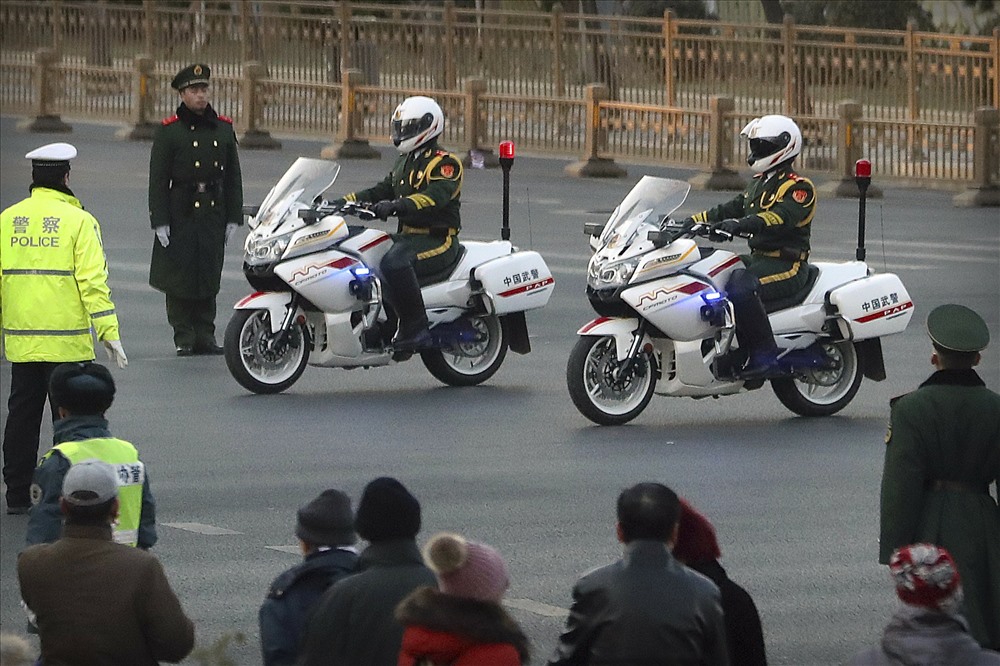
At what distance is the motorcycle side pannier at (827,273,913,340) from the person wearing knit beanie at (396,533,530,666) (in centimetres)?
896

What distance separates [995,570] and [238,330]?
813 cm

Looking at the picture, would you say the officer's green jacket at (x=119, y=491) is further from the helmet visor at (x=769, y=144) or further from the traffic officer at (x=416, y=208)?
the traffic officer at (x=416, y=208)

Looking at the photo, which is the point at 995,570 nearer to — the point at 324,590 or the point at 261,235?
the point at 324,590

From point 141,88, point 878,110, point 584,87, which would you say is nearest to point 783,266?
point 878,110

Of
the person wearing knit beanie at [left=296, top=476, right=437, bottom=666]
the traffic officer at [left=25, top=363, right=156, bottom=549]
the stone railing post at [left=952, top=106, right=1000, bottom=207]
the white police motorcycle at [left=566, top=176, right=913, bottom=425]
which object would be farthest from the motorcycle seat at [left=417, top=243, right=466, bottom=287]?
the stone railing post at [left=952, top=106, right=1000, bottom=207]

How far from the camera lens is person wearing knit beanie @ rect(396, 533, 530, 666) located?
553cm

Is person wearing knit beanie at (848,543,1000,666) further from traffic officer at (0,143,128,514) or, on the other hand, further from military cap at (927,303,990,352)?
traffic officer at (0,143,128,514)

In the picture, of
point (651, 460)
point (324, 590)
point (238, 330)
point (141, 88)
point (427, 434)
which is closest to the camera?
point (324, 590)

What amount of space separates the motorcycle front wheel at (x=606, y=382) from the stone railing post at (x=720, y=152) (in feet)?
56.0

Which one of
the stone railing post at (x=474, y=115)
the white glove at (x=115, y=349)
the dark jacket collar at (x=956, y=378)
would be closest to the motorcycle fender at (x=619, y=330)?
the white glove at (x=115, y=349)

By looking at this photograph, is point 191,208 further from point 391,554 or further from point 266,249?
point 391,554

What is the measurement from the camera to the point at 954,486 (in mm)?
7492

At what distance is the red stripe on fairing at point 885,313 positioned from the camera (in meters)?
14.3

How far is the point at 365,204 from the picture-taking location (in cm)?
1523
